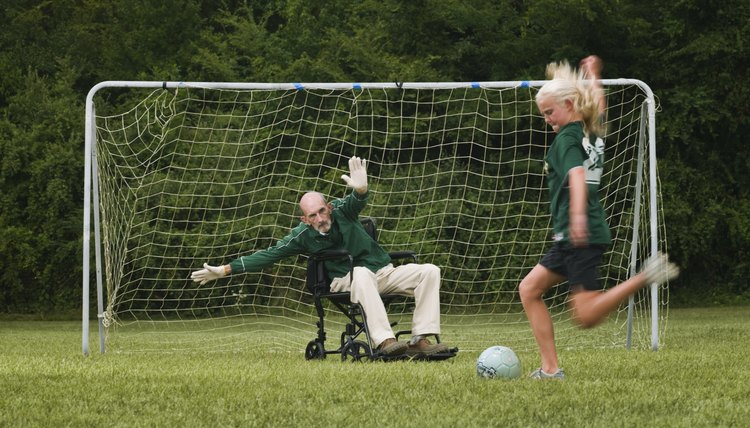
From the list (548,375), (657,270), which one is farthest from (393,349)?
(657,270)

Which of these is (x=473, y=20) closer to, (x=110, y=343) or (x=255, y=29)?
(x=255, y=29)

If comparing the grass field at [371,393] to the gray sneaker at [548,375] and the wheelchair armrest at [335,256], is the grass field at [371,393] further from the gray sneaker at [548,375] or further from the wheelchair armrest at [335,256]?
the wheelchair armrest at [335,256]

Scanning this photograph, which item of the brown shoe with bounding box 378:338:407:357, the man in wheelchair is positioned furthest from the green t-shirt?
the man in wheelchair

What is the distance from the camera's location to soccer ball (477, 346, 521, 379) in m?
5.49

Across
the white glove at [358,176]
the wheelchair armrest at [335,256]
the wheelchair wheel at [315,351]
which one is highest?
the white glove at [358,176]

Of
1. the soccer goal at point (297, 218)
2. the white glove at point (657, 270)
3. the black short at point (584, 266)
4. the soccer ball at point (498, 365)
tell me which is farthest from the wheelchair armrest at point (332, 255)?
the soccer goal at point (297, 218)

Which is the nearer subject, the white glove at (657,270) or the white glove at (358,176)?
the white glove at (657,270)

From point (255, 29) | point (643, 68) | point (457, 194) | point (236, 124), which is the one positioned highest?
point (255, 29)

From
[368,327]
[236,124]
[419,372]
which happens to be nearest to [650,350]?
[368,327]

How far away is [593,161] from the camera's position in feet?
17.2

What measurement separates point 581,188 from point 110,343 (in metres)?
6.78

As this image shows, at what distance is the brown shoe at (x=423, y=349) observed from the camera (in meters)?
6.93

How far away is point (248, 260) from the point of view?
24.7 feet

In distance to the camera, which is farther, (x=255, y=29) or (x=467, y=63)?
(x=255, y=29)
